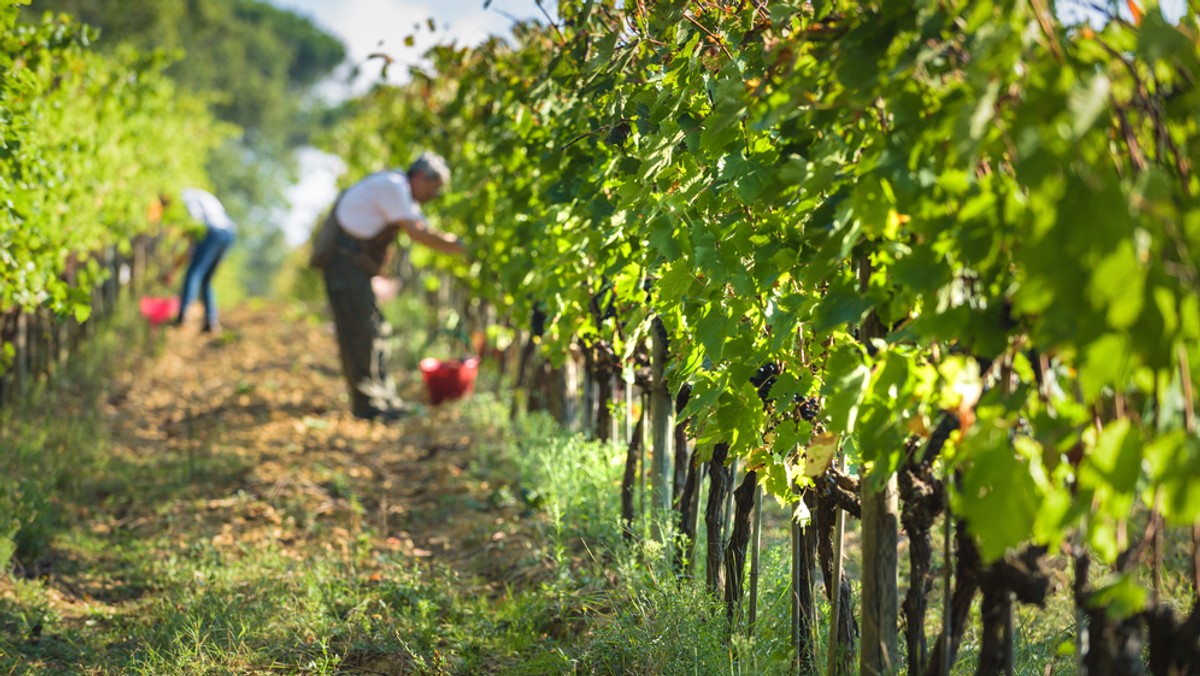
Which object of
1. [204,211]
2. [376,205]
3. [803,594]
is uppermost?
[204,211]

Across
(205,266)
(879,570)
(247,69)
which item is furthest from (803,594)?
(247,69)

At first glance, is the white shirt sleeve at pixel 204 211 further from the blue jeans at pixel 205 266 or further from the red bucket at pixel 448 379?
the red bucket at pixel 448 379

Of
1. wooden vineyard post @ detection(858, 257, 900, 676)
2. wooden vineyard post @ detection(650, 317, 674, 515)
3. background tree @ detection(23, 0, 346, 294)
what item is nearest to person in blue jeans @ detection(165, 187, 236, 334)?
wooden vineyard post @ detection(650, 317, 674, 515)

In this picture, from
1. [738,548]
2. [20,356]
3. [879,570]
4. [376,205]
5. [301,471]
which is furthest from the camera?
[376,205]

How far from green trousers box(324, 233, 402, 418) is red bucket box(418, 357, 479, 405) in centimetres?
34

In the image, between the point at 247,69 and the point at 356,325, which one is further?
the point at 247,69

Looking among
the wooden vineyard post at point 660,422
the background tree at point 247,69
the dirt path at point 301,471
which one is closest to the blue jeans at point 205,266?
the dirt path at point 301,471

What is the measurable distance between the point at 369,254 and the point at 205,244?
3.91 m

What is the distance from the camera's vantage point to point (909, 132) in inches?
56.1

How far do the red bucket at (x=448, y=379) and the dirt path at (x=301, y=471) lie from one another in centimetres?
10

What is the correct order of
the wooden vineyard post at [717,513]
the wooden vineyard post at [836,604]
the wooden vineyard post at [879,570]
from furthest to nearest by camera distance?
the wooden vineyard post at [717,513], the wooden vineyard post at [836,604], the wooden vineyard post at [879,570]

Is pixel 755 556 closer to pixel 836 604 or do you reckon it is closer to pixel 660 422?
pixel 836 604

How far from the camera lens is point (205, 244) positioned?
368 inches

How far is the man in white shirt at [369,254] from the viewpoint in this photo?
5.97m
